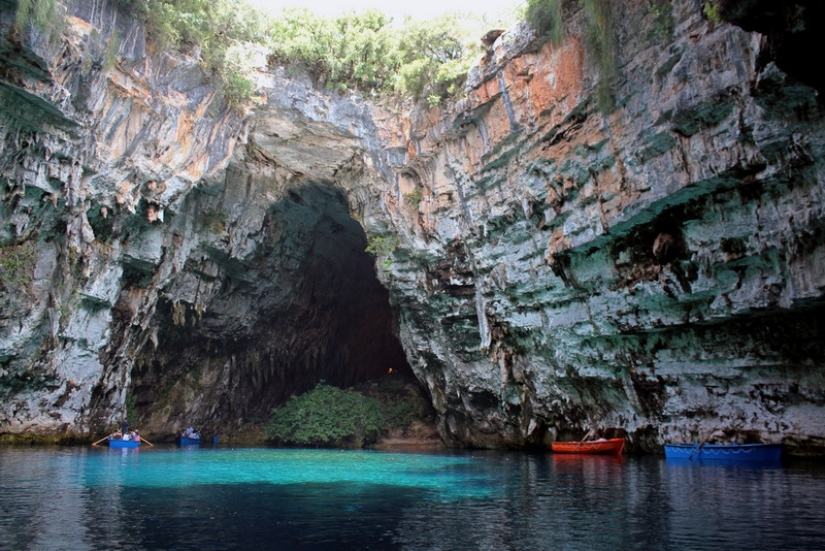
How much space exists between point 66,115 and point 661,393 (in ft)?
63.4

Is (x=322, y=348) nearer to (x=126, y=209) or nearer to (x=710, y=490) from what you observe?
(x=126, y=209)

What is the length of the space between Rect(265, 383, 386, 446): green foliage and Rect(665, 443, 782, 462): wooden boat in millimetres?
15721

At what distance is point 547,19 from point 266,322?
2044cm

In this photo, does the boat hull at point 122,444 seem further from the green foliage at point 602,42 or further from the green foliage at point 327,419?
the green foliage at point 602,42

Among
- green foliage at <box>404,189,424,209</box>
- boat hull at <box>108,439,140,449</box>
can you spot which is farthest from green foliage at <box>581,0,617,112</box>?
boat hull at <box>108,439,140,449</box>

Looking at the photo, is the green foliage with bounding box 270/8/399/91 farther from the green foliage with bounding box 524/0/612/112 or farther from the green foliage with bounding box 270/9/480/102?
the green foliage with bounding box 524/0/612/112

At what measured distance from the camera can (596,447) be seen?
60.2ft

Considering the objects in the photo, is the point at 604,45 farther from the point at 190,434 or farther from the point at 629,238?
the point at 190,434

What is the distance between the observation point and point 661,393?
55.1 feet

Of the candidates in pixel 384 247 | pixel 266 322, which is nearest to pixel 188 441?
pixel 266 322

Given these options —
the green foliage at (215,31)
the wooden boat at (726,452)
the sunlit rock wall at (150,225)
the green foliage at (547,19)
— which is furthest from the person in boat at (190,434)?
the green foliage at (547,19)

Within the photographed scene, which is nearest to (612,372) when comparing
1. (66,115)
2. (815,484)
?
(815,484)

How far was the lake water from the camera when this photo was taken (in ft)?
18.5

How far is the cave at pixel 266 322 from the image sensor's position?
2638 centimetres
